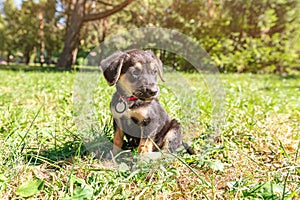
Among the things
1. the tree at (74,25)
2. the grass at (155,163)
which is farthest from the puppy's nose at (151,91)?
the tree at (74,25)

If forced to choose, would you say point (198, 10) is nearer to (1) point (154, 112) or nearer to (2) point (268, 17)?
(2) point (268, 17)

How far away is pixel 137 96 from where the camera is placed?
2043 millimetres

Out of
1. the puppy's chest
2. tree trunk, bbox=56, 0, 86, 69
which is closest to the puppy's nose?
the puppy's chest

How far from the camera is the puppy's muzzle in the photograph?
1.98 m

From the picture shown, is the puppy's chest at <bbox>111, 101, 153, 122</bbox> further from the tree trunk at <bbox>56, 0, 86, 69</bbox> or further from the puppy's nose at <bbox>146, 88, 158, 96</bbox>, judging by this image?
the tree trunk at <bbox>56, 0, 86, 69</bbox>

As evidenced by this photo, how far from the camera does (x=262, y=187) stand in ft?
5.92

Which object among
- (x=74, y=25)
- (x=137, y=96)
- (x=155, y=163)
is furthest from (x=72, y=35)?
(x=155, y=163)

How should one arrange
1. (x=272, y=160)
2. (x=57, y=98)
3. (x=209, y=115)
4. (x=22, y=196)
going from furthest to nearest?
(x=57, y=98)
(x=209, y=115)
(x=272, y=160)
(x=22, y=196)

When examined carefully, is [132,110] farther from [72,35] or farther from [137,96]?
[72,35]

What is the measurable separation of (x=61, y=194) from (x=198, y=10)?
15653mm

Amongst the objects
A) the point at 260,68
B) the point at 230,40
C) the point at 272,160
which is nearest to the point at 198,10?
the point at 230,40

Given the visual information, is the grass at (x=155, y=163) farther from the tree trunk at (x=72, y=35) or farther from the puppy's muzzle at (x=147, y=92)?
the tree trunk at (x=72, y=35)

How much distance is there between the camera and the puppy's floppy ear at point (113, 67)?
2.06 meters

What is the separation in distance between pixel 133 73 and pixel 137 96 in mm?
179
